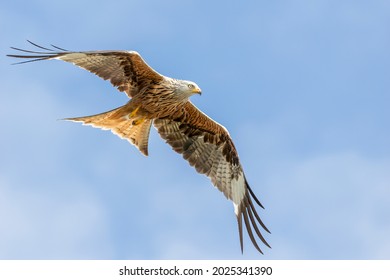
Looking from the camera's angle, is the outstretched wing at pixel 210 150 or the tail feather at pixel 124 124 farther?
the outstretched wing at pixel 210 150

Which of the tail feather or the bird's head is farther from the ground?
the bird's head

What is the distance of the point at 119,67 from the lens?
41.0ft

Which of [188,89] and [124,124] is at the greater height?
[188,89]

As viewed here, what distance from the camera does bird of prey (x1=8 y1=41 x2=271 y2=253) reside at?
1238cm

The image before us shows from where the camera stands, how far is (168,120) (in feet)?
44.2

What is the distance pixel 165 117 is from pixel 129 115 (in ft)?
2.65

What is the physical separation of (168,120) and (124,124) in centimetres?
90

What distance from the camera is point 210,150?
1377 cm

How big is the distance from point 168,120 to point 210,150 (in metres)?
0.97

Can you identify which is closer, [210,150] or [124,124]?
[124,124]

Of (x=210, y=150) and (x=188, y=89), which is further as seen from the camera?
(x=210, y=150)

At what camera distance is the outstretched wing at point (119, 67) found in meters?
12.1

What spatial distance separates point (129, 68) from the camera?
12.5 meters
